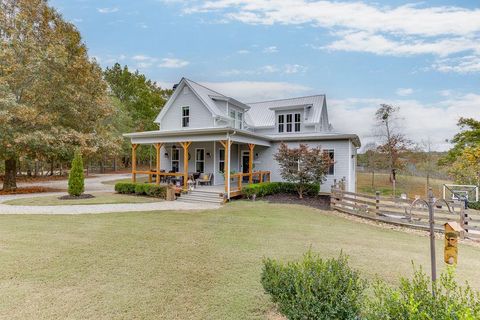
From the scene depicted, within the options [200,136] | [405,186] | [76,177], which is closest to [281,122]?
[200,136]

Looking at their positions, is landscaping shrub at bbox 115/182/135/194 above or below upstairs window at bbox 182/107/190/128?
below

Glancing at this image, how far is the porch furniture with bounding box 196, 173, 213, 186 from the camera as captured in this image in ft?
53.4

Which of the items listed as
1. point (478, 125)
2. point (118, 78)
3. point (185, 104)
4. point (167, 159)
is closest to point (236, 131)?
point (185, 104)

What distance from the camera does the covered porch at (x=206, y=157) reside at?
46.3 feet

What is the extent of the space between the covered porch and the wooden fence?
570 cm

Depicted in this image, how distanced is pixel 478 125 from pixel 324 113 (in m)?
16.6

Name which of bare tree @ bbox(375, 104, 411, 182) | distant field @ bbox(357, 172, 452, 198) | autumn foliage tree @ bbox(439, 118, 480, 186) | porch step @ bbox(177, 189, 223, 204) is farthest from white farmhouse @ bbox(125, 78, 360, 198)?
bare tree @ bbox(375, 104, 411, 182)

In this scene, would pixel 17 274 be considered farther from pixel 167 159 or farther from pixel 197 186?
pixel 167 159

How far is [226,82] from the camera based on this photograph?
97.0ft

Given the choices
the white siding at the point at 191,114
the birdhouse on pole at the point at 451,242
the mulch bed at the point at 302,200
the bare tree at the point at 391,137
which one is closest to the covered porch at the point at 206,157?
the white siding at the point at 191,114

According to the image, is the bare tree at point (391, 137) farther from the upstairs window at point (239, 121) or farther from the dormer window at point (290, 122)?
the upstairs window at point (239, 121)

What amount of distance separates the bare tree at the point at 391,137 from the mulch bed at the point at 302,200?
46.0 ft

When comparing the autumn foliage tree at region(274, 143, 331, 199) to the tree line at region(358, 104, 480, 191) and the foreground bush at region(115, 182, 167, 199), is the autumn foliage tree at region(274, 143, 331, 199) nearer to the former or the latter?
the foreground bush at region(115, 182, 167, 199)

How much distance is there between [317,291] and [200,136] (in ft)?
40.5
